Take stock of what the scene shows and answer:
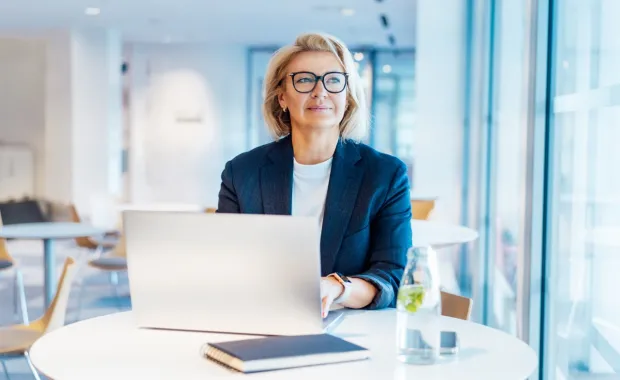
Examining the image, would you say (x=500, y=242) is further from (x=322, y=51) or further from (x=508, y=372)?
(x=508, y=372)

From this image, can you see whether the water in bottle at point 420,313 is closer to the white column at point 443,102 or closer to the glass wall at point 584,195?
the glass wall at point 584,195

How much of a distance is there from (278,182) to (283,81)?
1.00ft

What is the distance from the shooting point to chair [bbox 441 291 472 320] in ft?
8.20

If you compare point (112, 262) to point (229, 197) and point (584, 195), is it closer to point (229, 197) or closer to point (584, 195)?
point (584, 195)

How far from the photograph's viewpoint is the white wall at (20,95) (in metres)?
14.4

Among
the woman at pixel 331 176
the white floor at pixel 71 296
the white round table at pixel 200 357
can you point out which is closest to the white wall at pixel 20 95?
the white floor at pixel 71 296

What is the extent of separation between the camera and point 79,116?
1280 cm

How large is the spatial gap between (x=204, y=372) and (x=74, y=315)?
17.6ft

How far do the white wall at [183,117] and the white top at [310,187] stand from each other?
40.9 ft

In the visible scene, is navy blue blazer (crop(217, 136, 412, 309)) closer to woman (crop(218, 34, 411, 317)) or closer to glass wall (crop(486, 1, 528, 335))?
woman (crop(218, 34, 411, 317))

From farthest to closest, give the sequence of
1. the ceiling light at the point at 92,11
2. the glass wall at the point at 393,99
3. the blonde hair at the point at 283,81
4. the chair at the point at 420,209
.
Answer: the glass wall at the point at 393,99
the ceiling light at the point at 92,11
the chair at the point at 420,209
the blonde hair at the point at 283,81

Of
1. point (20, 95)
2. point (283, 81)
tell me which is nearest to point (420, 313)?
point (283, 81)

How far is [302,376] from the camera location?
1.61m

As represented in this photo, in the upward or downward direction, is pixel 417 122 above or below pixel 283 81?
above
